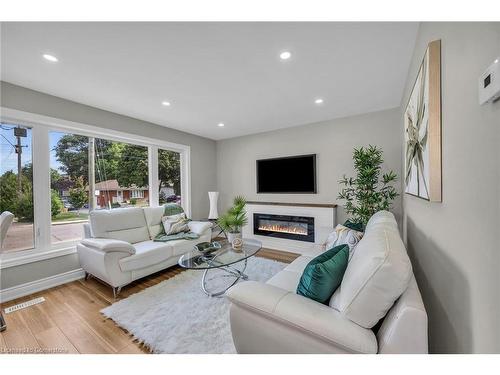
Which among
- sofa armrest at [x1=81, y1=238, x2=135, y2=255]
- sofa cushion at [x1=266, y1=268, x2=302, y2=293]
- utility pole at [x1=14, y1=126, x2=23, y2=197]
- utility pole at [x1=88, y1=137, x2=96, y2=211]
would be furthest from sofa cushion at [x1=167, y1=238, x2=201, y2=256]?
utility pole at [x1=14, y1=126, x2=23, y2=197]

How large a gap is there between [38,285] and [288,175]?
4.00m

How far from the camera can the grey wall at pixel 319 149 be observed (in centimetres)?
320

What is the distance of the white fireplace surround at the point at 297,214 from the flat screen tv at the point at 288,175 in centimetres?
33

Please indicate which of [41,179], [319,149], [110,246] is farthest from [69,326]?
[319,149]

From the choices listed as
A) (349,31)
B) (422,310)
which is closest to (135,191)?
(349,31)

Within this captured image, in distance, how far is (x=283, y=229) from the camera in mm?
4113

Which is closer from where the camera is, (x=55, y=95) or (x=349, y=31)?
(x=349, y=31)

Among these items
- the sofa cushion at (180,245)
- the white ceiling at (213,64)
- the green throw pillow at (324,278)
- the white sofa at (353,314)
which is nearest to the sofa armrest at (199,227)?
the sofa cushion at (180,245)

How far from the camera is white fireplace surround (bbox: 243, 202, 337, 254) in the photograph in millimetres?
3520

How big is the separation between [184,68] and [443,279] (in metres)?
2.55

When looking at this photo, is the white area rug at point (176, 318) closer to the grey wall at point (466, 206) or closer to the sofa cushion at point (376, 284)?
the sofa cushion at point (376, 284)
